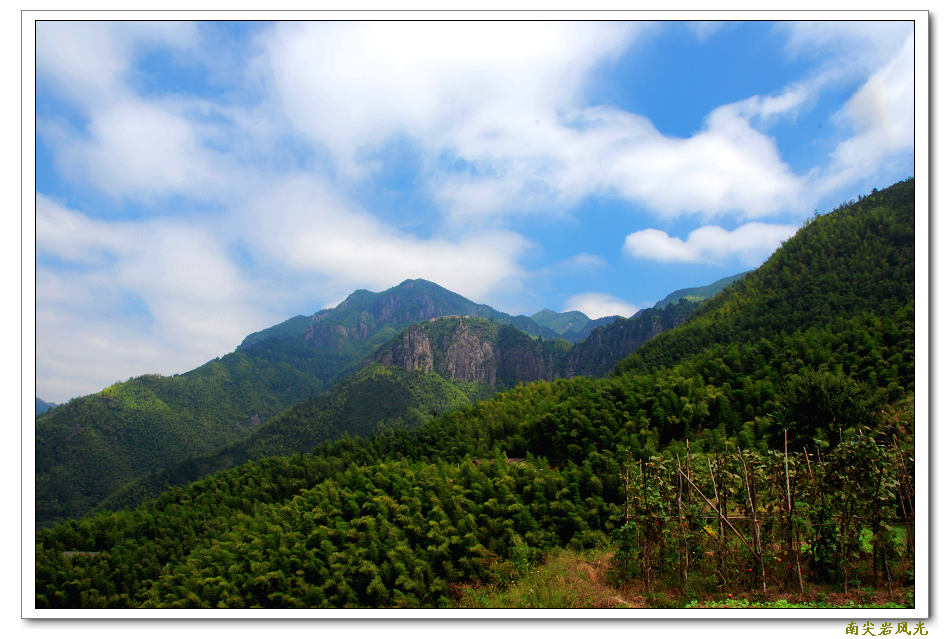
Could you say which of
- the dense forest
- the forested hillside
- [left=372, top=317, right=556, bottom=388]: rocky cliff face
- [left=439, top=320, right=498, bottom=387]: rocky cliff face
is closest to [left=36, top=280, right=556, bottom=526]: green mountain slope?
the forested hillside

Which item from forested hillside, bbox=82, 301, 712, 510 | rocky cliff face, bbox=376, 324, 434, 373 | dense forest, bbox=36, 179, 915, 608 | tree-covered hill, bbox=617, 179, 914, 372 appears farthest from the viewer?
rocky cliff face, bbox=376, 324, 434, 373

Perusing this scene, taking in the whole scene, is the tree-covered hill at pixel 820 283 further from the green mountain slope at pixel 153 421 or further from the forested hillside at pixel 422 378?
the green mountain slope at pixel 153 421

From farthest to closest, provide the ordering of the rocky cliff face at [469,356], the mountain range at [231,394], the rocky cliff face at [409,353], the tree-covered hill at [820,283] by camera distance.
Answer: the rocky cliff face at [469,356] < the rocky cliff face at [409,353] < the mountain range at [231,394] < the tree-covered hill at [820,283]

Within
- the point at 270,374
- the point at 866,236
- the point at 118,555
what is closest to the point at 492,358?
the point at 270,374

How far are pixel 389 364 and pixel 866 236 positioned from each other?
87337 mm

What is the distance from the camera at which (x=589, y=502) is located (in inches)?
357

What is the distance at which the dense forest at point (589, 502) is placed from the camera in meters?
5.82

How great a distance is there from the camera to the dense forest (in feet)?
19.1

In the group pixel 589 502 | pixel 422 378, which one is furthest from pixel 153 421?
pixel 589 502

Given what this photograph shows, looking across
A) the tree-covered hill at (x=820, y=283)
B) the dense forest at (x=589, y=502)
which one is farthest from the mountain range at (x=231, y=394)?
the dense forest at (x=589, y=502)

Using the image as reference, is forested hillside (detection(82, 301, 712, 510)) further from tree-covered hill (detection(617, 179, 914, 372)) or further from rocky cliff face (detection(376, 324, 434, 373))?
tree-covered hill (detection(617, 179, 914, 372))

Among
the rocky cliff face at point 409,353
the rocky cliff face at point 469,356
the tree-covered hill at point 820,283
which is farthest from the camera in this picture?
the rocky cliff face at point 469,356
